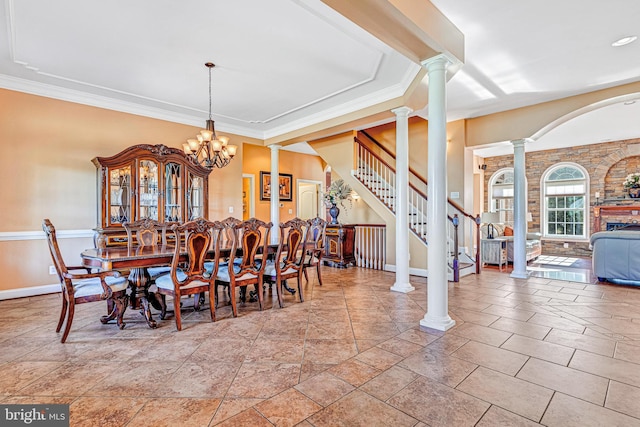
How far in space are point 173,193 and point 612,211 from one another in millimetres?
10035

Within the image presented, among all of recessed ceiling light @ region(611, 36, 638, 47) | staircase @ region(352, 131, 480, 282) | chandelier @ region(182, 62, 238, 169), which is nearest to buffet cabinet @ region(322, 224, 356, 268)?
staircase @ region(352, 131, 480, 282)

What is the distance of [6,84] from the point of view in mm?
4137

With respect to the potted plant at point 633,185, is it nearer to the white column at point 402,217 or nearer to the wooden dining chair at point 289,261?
the white column at point 402,217

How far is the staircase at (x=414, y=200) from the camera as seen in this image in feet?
18.9

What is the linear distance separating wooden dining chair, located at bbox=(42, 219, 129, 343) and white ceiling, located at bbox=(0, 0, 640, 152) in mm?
1921

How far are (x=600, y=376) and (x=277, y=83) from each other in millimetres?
4380

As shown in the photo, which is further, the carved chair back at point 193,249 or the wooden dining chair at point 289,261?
the wooden dining chair at point 289,261

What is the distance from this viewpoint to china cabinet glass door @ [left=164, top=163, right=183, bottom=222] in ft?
16.4

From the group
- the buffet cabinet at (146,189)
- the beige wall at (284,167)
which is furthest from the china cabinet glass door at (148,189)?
the beige wall at (284,167)

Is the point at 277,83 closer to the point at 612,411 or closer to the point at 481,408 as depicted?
the point at 481,408

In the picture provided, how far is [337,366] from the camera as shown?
7.42 feet

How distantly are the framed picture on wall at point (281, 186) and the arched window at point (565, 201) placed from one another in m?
7.23

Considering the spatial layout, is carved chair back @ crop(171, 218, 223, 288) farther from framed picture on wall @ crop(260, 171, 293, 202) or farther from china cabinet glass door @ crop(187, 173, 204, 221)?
framed picture on wall @ crop(260, 171, 293, 202)

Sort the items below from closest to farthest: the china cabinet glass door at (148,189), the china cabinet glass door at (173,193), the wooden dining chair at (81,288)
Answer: the wooden dining chair at (81,288)
the china cabinet glass door at (148,189)
the china cabinet glass door at (173,193)
